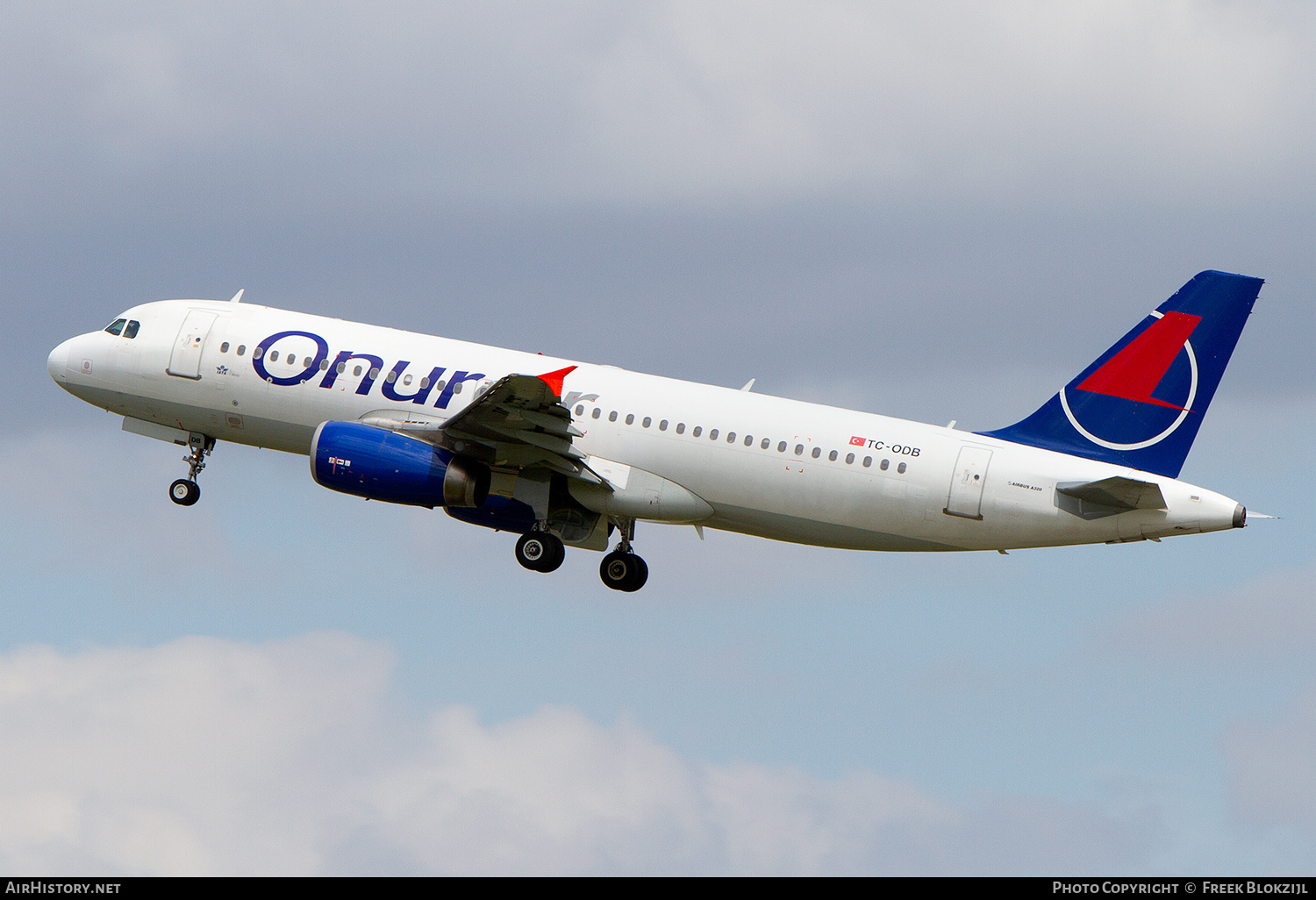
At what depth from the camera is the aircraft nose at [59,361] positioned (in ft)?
164

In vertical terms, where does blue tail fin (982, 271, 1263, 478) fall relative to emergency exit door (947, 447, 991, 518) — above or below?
above

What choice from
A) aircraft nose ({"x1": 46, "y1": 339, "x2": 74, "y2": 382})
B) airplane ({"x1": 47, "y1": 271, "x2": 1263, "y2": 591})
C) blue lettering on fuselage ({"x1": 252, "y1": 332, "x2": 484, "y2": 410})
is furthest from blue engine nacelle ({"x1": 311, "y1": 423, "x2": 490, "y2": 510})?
aircraft nose ({"x1": 46, "y1": 339, "x2": 74, "y2": 382})

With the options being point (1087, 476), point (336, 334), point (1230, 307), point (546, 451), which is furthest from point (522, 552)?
point (1230, 307)

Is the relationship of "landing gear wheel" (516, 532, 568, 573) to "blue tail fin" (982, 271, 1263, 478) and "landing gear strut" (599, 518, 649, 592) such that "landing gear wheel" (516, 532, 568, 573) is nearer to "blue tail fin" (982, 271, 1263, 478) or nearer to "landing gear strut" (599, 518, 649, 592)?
"landing gear strut" (599, 518, 649, 592)

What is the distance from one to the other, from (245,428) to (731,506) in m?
14.1

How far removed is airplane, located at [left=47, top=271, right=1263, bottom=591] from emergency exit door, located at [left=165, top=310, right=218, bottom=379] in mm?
578

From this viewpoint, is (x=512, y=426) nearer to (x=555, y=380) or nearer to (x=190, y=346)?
(x=555, y=380)

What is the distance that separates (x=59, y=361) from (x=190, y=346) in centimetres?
521

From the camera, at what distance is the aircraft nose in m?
50.1

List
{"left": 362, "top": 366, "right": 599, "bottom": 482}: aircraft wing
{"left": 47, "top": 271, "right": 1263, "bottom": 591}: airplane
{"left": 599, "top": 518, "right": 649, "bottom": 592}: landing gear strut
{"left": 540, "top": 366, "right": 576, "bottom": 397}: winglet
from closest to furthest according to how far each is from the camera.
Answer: {"left": 540, "top": 366, "right": 576, "bottom": 397}: winglet → {"left": 362, "top": 366, "right": 599, "bottom": 482}: aircraft wing → {"left": 47, "top": 271, "right": 1263, "bottom": 591}: airplane → {"left": 599, "top": 518, "right": 649, "bottom": 592}: landing gear strut

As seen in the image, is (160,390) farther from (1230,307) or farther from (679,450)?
(1230,307)

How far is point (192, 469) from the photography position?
4972 cm

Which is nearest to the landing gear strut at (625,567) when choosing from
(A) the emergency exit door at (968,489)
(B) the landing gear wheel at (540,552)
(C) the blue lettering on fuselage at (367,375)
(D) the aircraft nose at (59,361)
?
(B) the landing gear wheel at (540,552)

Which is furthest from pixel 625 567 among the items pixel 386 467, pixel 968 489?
pixel 968 489
